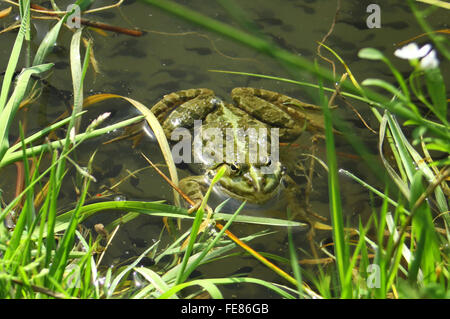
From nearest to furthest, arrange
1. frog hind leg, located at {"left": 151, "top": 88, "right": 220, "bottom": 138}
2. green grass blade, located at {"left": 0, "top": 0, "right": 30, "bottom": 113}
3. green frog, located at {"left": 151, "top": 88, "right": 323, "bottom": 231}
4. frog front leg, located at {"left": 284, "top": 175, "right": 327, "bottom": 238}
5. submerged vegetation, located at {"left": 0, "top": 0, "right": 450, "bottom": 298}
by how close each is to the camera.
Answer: submerged vegetation, located at {"left": 0, "top": 0, "right": 450, "bottom": 298}, green grass blade, located at {"left": 0, "top": 0, "right": 30, "bottom": 113}, frog front leg, located at {"left": 284, "top": 175, "right": 327, "bottom": 238}, green frog, located at {"left": 151, "top": 88, "right": 323, "bottom": 231}, frog hind leg, located at {"left": 151, "top": 88, "right": 220, "bottom": 138}

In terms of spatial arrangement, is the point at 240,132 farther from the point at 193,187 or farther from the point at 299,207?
the point at 299,207

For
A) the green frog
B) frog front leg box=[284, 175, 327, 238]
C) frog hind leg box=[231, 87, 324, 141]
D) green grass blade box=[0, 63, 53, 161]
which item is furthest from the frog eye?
green grass blade box=[0, 63, 53, 161]

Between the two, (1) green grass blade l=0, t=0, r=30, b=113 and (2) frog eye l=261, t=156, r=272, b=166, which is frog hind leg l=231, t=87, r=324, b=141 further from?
(1) green grass blade l=0, t=0, r=30, b=113

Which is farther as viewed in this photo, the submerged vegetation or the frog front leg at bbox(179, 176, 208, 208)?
the frog front leg at bbox(179, 176, 208, 208)

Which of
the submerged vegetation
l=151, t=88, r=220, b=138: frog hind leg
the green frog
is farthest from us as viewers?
l=151, t=88, r=220, b=138: frog hind leg

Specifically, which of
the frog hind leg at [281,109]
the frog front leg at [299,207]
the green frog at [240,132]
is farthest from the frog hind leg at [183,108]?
the frog front leg at [299,207]

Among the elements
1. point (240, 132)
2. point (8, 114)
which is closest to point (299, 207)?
point (240, 132)

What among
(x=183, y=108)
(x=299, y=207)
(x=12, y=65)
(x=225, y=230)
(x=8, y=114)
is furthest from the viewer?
(x=183, y=108)

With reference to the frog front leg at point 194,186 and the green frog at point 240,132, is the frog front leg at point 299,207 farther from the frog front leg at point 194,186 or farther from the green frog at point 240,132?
the frog front leg at point 194,186
